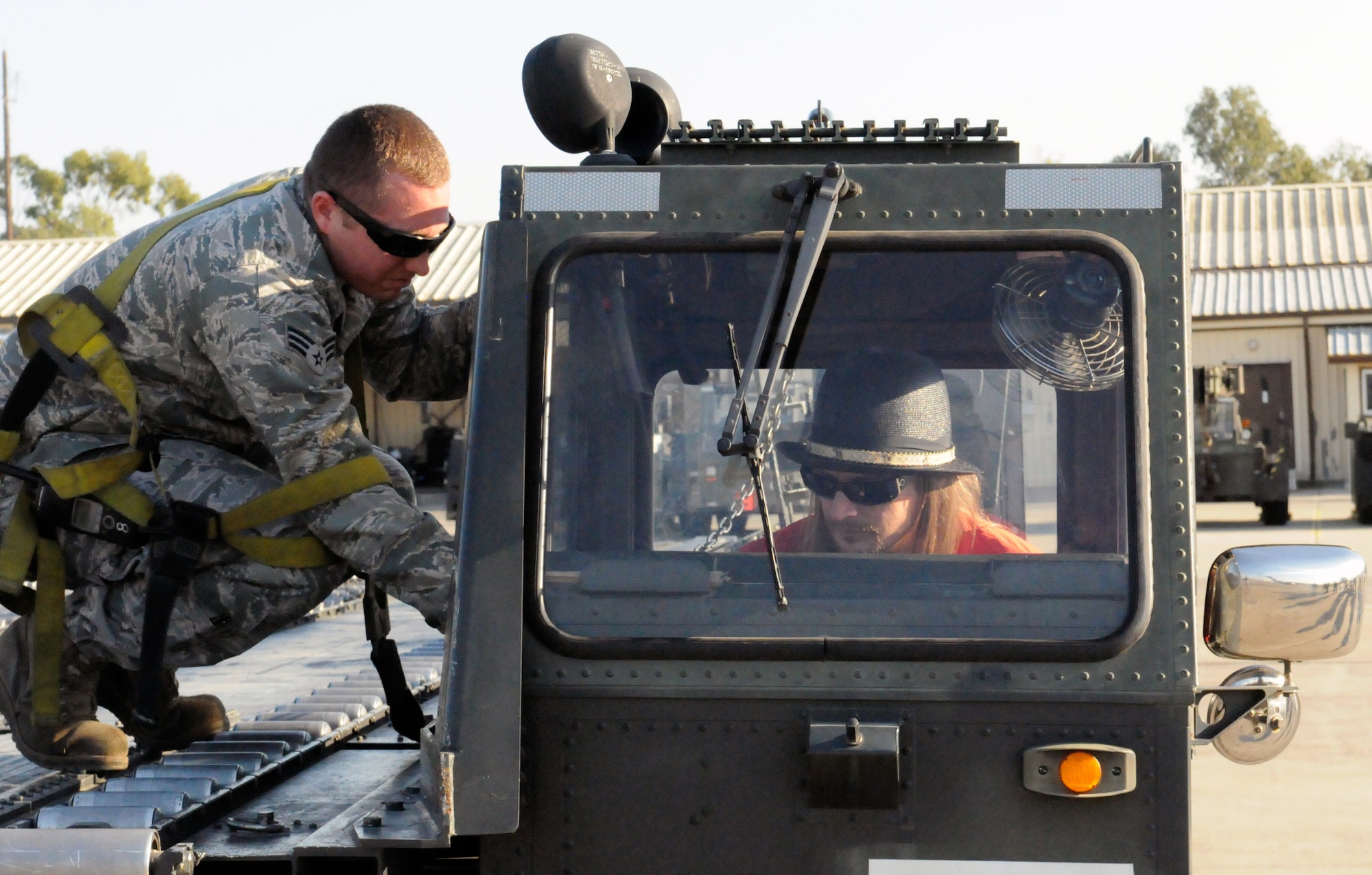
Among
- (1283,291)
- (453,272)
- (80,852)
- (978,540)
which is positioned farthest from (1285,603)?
(1283,291)

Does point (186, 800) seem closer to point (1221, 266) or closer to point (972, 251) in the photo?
point (972, 251)

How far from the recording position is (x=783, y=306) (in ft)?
8.43

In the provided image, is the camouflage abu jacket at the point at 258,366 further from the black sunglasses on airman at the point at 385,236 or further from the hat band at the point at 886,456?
the hat band at the point at 886,456

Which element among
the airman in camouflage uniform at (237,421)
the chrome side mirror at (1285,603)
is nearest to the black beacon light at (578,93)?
the airman in camouflage uniform at (237,421)

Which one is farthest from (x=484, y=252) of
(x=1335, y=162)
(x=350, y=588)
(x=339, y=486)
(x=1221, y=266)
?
(x=1335, y=162)

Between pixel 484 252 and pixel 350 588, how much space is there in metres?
4.48

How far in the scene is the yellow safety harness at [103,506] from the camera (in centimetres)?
288

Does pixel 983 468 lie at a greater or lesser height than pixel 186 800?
greater

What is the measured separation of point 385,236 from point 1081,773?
5.39 ft

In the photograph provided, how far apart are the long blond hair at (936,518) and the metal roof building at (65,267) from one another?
21.3m

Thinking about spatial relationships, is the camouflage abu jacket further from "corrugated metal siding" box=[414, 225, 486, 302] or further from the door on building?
the door on building

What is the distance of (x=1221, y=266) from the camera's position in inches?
1185

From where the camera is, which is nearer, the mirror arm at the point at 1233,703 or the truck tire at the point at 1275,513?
the mirror arm at the point at 1233,703

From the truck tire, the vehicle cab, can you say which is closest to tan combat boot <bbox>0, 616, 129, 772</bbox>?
the vehicle cab
